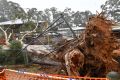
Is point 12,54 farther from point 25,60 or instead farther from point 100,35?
point 100,35

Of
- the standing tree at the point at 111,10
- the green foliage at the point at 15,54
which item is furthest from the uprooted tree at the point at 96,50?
the green foliage at the point at 15,54

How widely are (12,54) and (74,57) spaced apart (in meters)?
→ 11.1

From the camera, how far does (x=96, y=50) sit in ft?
30.0

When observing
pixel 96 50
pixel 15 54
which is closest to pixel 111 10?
pixel 96 50

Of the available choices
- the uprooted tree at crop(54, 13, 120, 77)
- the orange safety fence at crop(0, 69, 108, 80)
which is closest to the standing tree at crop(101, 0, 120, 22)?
the uprooted tree at crop(54, 13, 120, 77)

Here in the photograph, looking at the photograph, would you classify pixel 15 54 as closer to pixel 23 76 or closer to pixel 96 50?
pixel 96 50

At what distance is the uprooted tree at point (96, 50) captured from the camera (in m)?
9.06

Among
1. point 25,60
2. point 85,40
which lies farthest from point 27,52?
point 85,40

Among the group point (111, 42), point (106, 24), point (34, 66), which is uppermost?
point (106, 24)

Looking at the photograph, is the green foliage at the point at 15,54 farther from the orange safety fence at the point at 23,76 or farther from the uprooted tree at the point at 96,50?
the uprooted tree at the point at 96,50

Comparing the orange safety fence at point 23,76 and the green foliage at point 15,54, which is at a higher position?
the orange safety fence at point 23,76

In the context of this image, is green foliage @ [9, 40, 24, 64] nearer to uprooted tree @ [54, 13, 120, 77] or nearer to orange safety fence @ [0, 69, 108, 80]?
orange safety fence @ [0, 69, 108, 80]

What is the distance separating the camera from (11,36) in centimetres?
3006

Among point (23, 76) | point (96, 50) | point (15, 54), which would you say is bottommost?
point (15, 54)
